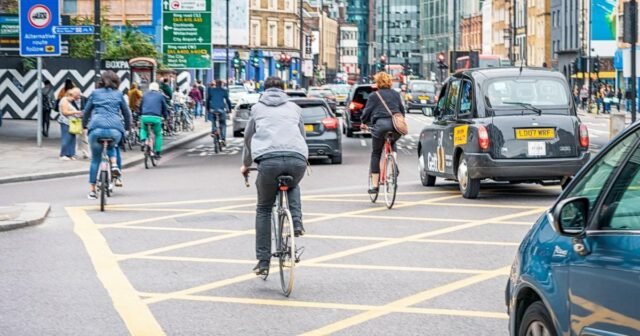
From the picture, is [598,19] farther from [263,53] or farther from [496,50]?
[496,50]

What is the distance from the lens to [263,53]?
107250 mm

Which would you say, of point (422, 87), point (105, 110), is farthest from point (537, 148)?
point (422, 87)

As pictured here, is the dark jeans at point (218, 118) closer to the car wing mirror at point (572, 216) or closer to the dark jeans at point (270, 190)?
the dark jeans at point (270, 190)

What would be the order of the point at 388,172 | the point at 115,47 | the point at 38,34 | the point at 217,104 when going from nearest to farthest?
the point at 388,172 → the point at 38,34 → the point at 217,104 → the point at 115,47

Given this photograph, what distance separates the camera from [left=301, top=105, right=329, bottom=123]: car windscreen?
28.2 metres

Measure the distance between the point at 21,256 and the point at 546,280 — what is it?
766 cm

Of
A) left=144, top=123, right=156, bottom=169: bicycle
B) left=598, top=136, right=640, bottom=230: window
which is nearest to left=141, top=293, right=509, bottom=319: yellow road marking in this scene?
left=598, top=136, right=640, bottom=230: window

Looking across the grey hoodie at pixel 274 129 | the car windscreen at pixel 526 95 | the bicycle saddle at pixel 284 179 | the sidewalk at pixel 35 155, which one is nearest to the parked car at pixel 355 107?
the sidewalk at pixel 35 155

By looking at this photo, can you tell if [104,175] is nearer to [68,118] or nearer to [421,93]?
[68,118]

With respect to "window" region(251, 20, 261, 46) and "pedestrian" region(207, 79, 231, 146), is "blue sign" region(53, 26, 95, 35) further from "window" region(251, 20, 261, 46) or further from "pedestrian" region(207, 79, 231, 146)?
"window" region(251, 20, 261, 46)

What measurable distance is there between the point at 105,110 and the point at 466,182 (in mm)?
4937

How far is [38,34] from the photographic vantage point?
100ft

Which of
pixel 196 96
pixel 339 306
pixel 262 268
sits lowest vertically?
pixel 339 306

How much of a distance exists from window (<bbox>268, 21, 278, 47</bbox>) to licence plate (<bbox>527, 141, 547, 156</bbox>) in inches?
3642
